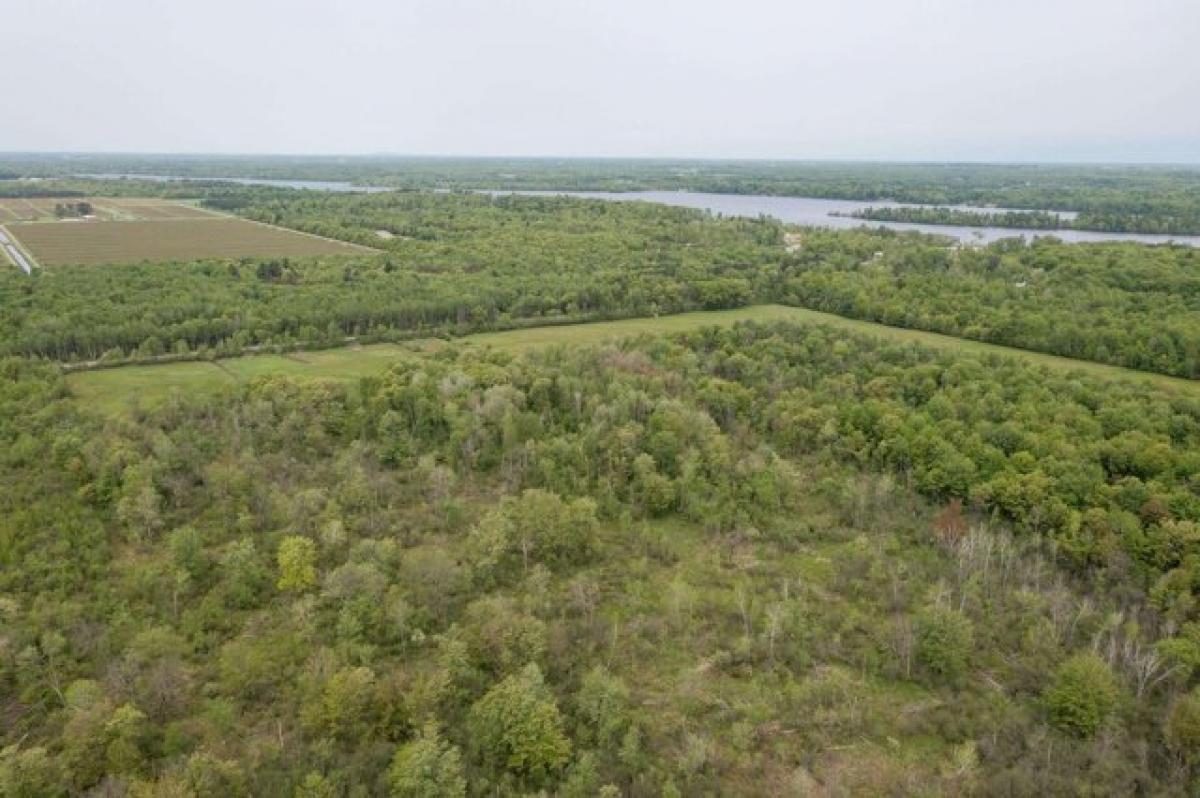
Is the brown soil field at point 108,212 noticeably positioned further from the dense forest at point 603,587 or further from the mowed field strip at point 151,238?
the dense forest at point 603,587

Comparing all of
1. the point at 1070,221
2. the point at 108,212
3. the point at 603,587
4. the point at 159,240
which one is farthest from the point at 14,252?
the point at 1070,221

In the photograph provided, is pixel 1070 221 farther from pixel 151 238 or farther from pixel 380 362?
pixel 151 238

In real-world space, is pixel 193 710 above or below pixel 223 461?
below

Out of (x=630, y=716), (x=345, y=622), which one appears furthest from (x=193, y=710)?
(x=630, y=716)

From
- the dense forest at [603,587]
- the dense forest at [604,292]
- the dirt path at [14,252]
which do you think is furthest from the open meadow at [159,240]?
the dense forest at [603,587]

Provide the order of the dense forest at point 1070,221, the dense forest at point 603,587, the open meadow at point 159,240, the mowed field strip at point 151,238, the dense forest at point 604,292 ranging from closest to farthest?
the dense forest at point 603,587
the dense forest at point 604,292
the open meadow at point 159,240
the mowed field strip at point 151,238
the dense forest at point 1070,221

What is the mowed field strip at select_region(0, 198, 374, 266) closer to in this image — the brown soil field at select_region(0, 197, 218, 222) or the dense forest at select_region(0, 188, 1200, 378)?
the brown soil field at select_region(0, 197, 218, 222)

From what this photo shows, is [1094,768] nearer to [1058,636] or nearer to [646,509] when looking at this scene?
[1058,636]
